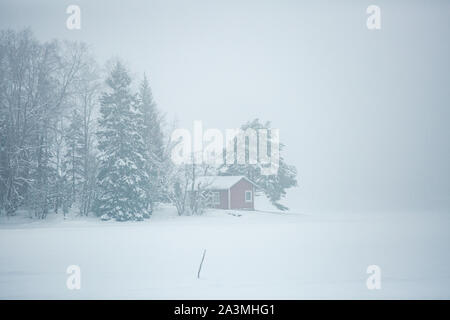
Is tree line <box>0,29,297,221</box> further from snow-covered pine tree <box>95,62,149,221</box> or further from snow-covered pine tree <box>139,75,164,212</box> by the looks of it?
snow-covered pine tree <box>139,75,164,212</box>

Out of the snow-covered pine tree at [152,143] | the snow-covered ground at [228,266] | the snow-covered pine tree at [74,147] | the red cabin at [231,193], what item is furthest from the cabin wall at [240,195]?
the snow-covered ground at [228,266]

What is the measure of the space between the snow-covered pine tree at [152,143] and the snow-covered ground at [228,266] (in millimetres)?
15443

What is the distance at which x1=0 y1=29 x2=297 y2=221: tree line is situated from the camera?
30.7 meters

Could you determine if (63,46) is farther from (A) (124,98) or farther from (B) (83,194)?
(B) (83,194)

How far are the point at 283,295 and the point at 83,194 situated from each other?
27.9m

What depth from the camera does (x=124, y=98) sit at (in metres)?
33.8

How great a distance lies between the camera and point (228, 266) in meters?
12.4

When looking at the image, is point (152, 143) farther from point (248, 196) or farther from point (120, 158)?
point (248, 196)

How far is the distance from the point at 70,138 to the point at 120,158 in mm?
5750

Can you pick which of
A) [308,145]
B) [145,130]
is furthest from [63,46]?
[308,145]

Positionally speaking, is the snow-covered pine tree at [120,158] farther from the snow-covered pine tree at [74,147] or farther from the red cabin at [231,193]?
the red cabin at [231,193]

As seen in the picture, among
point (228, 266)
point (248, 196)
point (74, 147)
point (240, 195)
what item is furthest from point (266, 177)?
point (228, 266)

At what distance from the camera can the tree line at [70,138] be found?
30.7m

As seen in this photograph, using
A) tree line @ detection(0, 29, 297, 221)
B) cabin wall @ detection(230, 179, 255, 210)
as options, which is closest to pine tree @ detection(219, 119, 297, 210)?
cabin wall @ detection(230, 179, 255, 210)
